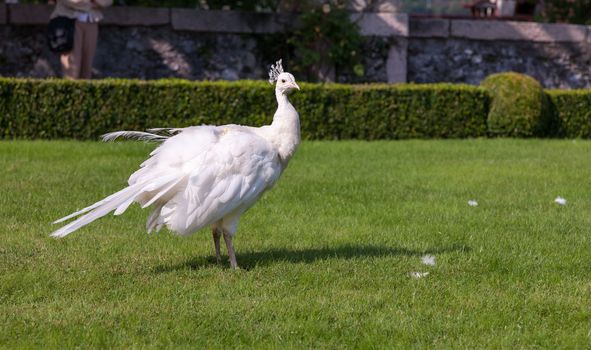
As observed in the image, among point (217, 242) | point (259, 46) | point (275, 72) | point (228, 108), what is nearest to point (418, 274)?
point (217, 242)

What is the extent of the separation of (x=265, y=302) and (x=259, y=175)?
102 cm

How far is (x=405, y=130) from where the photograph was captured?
14.2 metres

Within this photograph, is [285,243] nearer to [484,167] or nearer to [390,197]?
[390,197]

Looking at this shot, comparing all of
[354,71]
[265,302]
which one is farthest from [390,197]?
[354,71]

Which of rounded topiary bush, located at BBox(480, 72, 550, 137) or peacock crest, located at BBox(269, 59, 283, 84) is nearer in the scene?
peacock crest, located at BBox(269, 59, 283, 84)

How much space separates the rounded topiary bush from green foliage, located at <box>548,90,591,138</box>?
1.23 ft

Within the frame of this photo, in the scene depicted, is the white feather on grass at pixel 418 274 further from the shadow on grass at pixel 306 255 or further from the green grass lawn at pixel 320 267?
the shadow on grass at pixel 306 255

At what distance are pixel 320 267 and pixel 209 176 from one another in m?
0.92

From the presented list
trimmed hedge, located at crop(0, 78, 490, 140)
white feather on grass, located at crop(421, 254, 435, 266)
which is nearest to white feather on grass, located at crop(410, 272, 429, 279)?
white feather on grass, located at crop(421, 254, 435, 266)

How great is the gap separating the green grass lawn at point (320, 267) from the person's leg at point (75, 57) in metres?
4.14

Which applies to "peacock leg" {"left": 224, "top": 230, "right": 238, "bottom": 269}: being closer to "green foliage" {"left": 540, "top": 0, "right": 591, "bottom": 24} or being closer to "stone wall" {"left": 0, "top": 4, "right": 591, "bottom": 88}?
"stone wall" {"left": 0, "top": 4, "right": 591, "bottom": 88}

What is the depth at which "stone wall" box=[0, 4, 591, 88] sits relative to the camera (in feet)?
51.3

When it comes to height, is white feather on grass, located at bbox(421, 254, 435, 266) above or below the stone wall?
below

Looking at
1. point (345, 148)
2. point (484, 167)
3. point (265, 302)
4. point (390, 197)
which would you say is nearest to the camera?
point (265, 302)
